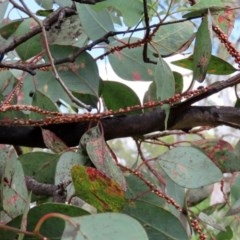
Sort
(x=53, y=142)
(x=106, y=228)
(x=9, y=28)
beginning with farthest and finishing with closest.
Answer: (x=9, y=28)
(x=53, y=142)
(x=106, y=228)

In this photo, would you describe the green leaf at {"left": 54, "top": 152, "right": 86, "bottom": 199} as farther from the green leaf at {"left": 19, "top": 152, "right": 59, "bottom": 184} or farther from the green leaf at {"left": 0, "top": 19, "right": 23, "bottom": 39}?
the green leaf at {"left": 0, "top": 19, "right": 23, "bottom": 39}

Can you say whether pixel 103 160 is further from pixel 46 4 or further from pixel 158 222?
pixel 46 4

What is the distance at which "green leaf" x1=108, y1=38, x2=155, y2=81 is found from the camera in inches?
26.8

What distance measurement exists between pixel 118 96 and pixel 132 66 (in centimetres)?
4

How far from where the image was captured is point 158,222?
1.70 ft

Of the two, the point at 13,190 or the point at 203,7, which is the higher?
the point at 203,7

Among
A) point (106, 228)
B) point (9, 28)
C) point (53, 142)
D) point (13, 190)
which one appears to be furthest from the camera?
point (9, 28)

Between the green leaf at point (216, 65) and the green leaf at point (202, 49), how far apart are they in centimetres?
8

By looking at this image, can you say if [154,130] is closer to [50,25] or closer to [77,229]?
[50,25]

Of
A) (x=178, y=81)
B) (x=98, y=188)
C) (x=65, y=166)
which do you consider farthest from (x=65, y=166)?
(x=178, y=81)

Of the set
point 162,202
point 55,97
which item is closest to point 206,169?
point 162,202

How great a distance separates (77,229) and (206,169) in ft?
0.74

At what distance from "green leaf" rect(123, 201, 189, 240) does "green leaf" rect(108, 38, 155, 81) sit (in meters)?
0.19

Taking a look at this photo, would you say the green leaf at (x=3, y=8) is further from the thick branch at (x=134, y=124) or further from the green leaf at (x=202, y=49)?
the green leaf at (x=202, y=49)
